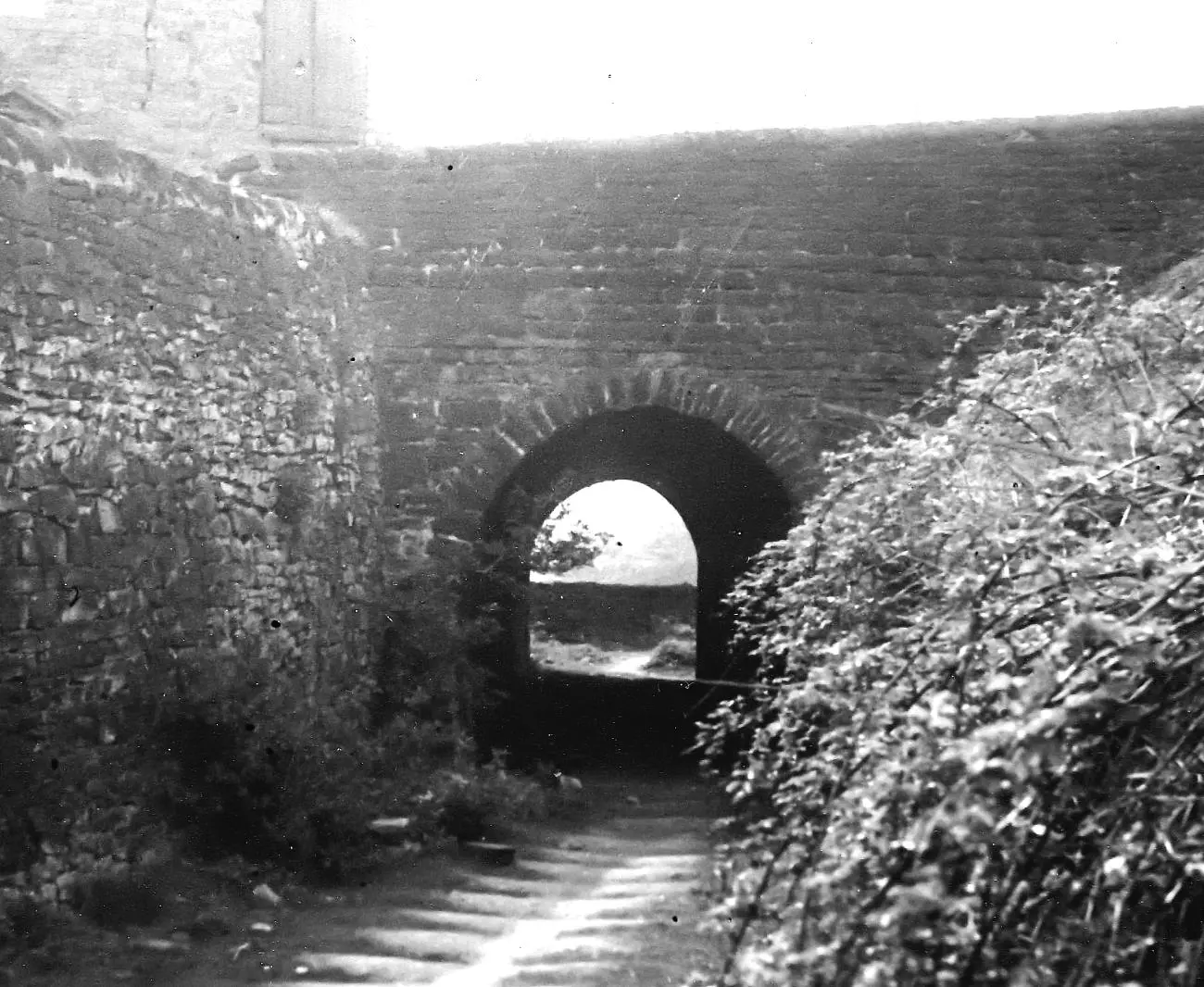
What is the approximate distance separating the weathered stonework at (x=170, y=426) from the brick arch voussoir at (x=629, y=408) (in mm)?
685

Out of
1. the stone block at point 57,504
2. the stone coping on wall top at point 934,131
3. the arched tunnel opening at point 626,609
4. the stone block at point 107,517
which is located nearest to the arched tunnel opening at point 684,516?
the arched tunnel opening at point 626,609

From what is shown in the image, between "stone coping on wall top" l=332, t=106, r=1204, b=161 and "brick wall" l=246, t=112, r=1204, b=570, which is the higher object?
"stone coping on wall top" l=332, t=106, r=1204, b=161

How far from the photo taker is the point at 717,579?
1380 centimetres

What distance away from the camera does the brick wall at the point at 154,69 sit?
14336 millimetres

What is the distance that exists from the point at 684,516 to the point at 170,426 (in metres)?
8.46

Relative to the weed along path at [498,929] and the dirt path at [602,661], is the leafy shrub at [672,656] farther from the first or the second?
the weed along path at [498,929]

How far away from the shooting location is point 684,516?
1466cm

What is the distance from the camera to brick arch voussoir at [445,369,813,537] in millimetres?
9195

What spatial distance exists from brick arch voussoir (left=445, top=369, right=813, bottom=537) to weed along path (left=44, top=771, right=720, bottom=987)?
2434 mm

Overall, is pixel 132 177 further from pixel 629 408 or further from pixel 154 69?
pixel 154 69

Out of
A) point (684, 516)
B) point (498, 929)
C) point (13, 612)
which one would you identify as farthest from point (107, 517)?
point (684, 516)

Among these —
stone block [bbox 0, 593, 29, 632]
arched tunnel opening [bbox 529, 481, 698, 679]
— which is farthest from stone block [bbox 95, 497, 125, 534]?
arched tunnel opening [bbox 529, 481, 698, 679]

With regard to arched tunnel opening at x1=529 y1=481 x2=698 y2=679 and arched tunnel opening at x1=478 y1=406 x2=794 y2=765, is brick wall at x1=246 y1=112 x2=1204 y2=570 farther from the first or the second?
arched tunnel opening at x1=529 y1=481 x2=698 y2=679

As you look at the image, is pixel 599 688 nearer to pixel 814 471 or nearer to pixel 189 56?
pixel 814 471
